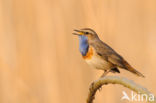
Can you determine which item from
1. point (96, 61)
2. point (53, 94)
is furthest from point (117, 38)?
point (96, 61)

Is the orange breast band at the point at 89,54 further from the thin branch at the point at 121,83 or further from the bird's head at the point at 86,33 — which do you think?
the thin branch at the point at 121,83

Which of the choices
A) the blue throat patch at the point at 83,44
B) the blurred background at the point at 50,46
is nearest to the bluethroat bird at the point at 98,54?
the blue throat patch at the point at 83,44

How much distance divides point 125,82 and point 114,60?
636mm

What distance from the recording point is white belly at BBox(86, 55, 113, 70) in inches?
63.1

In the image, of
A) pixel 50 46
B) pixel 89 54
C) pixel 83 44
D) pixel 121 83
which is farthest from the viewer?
pixel 50 46

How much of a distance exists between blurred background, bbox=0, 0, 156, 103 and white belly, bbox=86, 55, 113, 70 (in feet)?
1.48

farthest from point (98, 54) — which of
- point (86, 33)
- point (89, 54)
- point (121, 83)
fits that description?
point (121, 83)

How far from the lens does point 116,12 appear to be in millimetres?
2230

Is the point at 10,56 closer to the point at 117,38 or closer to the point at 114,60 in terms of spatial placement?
the point at 117,38

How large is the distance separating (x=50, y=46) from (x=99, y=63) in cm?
69

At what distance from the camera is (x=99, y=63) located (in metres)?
1.62

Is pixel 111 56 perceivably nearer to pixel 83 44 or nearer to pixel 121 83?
pixel 83 44

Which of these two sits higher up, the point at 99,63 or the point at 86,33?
the point at 86,33

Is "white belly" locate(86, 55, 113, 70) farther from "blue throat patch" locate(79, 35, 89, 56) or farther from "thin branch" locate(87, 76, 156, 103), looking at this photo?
"thin branch" locate(87, 76, 156, 103)
